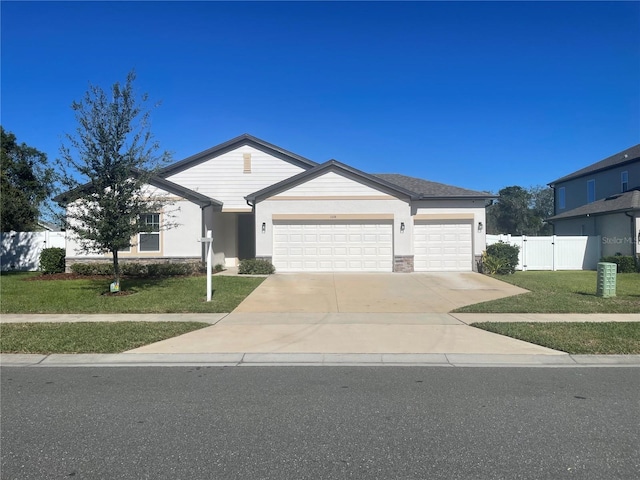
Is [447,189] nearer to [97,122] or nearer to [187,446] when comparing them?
[97,122]

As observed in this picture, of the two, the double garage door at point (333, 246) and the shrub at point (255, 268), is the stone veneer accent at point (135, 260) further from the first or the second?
the double garage door at point (333, 246)

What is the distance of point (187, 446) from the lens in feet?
13.1

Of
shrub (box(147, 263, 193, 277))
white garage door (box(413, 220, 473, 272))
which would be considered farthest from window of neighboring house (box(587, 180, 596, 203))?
shrub (box(147, 263, 193, 277))

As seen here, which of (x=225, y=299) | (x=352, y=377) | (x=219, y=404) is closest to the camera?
(x=219, y=404)

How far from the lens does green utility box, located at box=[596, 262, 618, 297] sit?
1278 centimetres

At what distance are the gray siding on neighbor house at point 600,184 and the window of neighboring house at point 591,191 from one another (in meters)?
0.21

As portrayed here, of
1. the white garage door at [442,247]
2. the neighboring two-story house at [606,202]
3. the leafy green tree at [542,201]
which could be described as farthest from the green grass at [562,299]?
the leafy green tree at [542,201]

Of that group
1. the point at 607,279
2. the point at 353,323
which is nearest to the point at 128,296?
the point at 353,323

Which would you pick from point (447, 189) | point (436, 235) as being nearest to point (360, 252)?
point (436, 235)

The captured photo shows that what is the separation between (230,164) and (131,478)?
21.1m

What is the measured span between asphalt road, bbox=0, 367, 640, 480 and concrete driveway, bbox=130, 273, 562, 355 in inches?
47.1

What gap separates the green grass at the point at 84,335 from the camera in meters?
7.50

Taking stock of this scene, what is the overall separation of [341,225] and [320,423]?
15605 millimetres

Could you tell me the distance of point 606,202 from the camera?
25719 millimetres
